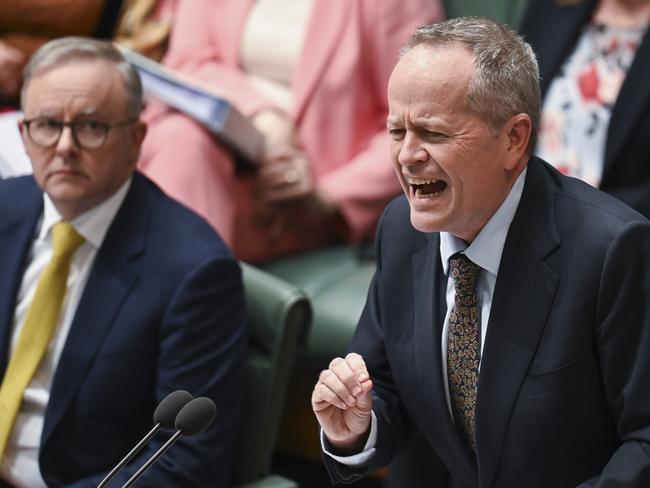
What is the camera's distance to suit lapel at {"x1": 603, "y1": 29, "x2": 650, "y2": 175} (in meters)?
2.12

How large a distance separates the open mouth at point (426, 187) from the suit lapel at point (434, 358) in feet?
0.35

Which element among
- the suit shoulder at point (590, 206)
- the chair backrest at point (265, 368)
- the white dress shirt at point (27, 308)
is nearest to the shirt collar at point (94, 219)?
the white dress shirt at point (27, 308)

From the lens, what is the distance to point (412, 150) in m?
1.26

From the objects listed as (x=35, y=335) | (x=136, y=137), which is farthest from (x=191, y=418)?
(x=136, y=137)

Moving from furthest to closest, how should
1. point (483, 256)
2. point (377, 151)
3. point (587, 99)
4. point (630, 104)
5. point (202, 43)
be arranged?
point (202, 43)
point (377, 151)
point (587, 99)
point (630, 104)
point (483, 256)

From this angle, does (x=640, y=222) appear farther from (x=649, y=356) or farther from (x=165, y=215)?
(x=165, y=215)

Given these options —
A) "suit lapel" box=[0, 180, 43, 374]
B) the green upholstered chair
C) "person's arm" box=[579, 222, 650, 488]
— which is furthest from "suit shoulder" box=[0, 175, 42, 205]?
"person's arm" box=[579, 222, 650, 488]

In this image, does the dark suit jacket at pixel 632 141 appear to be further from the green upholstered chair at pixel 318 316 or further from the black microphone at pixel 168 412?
the black microphone at pixel 168 412

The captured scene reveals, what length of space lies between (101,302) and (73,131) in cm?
Result: 25

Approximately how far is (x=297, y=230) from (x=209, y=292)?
829 millimetres

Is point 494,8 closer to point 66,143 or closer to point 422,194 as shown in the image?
point 66,143

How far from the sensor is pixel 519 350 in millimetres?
1277

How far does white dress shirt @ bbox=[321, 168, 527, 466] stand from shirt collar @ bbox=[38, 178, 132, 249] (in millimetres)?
531

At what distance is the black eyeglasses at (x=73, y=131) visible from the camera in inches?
66.8
